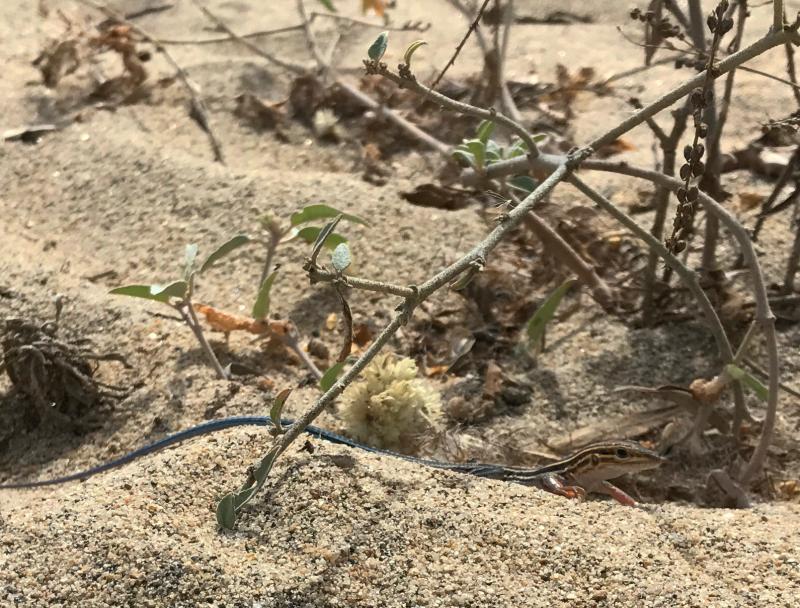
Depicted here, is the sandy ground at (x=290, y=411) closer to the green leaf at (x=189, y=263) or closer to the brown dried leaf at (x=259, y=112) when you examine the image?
the brown dried leaf at (x=259, y=112)

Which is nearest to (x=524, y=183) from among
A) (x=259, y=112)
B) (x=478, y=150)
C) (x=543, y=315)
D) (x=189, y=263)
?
(x=478, y=150)

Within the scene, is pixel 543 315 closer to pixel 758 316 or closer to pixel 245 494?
pixel 758 316

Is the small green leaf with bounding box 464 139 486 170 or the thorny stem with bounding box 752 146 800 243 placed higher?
the small green leaf with bounding box 464 139 486 170

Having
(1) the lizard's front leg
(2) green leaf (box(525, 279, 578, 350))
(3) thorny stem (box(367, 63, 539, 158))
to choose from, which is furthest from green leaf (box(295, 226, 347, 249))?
(1) the lizard's front leg

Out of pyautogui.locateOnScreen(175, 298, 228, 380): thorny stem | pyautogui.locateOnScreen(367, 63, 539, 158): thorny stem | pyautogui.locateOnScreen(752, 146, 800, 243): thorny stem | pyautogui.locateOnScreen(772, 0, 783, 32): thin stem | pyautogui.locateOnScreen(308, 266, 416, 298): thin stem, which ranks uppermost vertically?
pyautogui.locateOnScreen(772, 0, 783, 32): thin stem

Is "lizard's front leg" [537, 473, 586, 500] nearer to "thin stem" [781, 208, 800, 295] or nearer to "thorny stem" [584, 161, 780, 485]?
"thorny stem" [584, 161, 780, 485]

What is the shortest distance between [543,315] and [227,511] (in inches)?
35.9

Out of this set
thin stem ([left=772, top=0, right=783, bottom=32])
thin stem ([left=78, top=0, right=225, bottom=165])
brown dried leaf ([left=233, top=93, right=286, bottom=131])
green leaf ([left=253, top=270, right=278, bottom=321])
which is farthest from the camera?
brown dried leaf ([left=233, top=93, right=286, bottom=131])

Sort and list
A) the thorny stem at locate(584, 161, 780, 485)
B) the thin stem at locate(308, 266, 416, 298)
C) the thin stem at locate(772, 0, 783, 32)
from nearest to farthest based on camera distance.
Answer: the thin stem at locate(308, 266, 416, 298), the thin stem at locate(772, 0, 783, 32), the thorny stem at locate(584, 161, 780, 485)

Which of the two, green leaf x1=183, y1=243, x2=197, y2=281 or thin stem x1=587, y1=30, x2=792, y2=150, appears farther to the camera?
green leaf x1=183, y1=243, x2=197, y2=281

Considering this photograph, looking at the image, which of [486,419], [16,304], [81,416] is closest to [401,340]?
[486,419]

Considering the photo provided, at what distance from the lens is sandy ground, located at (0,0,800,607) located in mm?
1521

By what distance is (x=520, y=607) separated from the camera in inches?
57.8

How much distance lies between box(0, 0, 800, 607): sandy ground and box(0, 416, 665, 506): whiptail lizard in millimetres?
56
